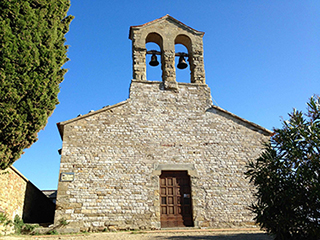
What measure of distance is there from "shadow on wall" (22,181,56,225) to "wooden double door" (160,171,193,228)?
4031mm

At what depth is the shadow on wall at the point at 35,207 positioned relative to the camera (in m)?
10.1

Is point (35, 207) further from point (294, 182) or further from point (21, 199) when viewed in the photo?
point (294, 182)

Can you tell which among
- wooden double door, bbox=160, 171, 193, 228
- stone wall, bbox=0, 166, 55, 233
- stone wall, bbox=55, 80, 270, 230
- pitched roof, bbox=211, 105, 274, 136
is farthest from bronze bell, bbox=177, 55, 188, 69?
stone wall, bbox=0, 166, 55, 233

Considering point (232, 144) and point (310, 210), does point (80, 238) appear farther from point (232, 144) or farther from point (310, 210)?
point (232, 144)

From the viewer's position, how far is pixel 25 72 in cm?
684

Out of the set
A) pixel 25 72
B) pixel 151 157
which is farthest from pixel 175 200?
pixel 25 72

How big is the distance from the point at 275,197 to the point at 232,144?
4651mm

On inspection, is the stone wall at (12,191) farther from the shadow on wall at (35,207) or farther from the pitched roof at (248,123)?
the pitched roof at (248,123)

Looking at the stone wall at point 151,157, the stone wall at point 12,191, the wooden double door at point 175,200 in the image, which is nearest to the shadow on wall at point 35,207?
the stone wall at point 12,191

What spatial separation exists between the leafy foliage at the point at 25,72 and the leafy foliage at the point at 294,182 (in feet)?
17.8

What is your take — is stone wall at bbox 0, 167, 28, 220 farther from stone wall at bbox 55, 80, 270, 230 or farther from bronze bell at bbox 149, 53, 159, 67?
bronze bell at bbox 149, 53, 159, 67

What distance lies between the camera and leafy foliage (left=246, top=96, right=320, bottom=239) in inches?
236

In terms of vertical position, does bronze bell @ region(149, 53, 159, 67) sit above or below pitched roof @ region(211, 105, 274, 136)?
above

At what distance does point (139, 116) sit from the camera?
10.8m
